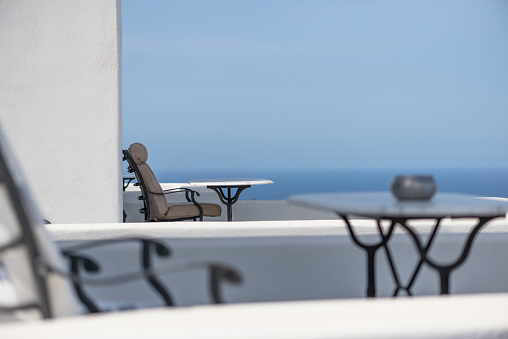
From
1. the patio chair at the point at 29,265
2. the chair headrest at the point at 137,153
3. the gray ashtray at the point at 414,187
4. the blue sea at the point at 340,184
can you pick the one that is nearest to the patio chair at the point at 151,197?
the chair headrest at the point at 137,153

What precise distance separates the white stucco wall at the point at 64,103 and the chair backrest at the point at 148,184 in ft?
3.45

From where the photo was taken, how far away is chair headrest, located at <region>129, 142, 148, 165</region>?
5.33 metres

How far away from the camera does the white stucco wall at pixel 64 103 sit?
408 cm

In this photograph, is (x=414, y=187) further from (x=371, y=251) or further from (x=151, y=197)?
(x=151, y=197)

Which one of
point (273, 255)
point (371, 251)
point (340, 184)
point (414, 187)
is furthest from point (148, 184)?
point (340, 184)

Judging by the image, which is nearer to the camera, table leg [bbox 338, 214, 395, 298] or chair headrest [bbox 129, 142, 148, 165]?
table leg [bbox 338, 214, 395, 298]

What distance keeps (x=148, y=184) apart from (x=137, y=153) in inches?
13.7

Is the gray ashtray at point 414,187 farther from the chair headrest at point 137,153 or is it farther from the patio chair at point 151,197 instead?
the chair headrest at point 137,153

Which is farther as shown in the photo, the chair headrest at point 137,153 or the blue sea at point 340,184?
the blue sea at point 340,184

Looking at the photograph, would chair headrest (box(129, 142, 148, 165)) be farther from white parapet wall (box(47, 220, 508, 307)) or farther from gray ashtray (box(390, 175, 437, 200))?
gray ashtray (box(390, 175, 437, 200))

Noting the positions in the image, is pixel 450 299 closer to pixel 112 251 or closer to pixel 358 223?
pixel 358 223

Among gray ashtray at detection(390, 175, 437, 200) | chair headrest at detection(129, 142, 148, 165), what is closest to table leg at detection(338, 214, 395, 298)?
gray ashtray at detection(390, 175, 437, 200)

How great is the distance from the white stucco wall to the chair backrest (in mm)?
1051

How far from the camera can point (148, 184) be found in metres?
5.24
